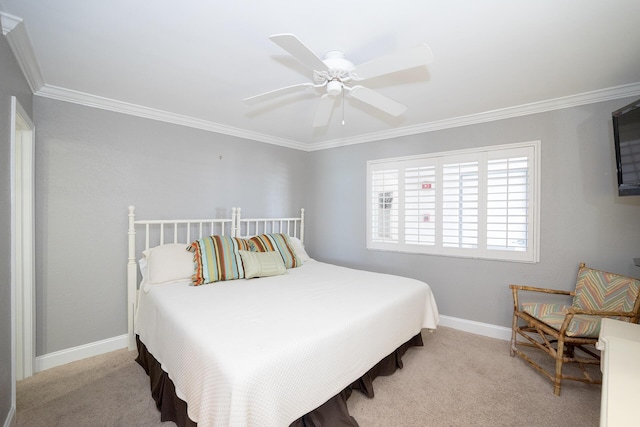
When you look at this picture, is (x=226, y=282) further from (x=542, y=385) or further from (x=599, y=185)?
(x=599, y=185)

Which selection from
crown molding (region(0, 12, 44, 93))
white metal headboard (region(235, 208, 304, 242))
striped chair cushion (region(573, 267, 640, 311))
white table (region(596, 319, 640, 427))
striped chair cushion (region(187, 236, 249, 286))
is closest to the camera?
white table (region(596, 319, 640, 427))

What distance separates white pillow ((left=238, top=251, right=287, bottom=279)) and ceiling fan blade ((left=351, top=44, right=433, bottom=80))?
1.89 meters

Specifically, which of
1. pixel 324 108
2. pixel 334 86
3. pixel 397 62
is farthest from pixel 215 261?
pixel 397 62

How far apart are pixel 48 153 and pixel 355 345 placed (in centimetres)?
289

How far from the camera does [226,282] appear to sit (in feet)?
8.68

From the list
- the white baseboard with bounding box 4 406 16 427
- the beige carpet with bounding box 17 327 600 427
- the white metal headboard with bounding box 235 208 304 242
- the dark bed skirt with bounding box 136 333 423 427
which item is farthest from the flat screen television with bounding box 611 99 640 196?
the white baseboard with bounding box 4 406 16 427

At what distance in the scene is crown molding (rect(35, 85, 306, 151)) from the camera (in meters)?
2.45

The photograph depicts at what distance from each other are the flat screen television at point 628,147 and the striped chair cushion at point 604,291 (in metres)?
0.71

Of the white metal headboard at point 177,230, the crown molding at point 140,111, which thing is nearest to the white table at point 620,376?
the white metal headboard at point 177,230

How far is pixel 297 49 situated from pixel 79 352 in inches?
122

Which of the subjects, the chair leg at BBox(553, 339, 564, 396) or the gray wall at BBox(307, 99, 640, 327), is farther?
the gray wall at BBox(307, 99, 640, 327)

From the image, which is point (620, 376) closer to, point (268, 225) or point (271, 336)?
point (271, 336)

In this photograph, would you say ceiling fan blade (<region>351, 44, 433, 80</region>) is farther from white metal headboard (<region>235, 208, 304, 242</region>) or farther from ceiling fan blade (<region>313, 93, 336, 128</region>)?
white metal headboard (<region>235, 208, 304, 242</region>)

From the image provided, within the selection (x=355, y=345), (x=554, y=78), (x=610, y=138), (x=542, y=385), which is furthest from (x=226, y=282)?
(x=610, y=138)
